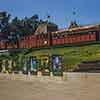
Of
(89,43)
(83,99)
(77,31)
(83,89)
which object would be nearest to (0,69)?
(77,31)

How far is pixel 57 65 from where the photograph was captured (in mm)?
37188

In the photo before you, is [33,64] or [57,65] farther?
[33,64]

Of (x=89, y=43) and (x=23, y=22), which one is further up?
(x=23, y=22)

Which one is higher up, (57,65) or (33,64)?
(33,64)

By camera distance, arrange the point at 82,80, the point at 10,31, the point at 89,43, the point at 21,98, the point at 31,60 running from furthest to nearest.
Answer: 1. the point at 10,31
2. the point at 31,60
3. the point at 89,43
4. the point at 82,80
5. the point at 21,98

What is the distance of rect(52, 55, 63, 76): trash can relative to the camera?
35803 millimetres

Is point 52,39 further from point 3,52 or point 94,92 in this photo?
point 94,92

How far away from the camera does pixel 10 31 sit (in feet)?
282

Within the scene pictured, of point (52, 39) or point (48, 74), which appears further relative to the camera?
point (52, 39)

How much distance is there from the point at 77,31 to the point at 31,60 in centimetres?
702

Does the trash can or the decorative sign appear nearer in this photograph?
the trash can

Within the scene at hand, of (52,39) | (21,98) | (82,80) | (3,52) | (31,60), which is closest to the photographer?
(21,98)

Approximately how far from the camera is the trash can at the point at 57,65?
35.8 meters

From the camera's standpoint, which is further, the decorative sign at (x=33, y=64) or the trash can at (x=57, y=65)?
the decorative sign at (x=33, y=64)
